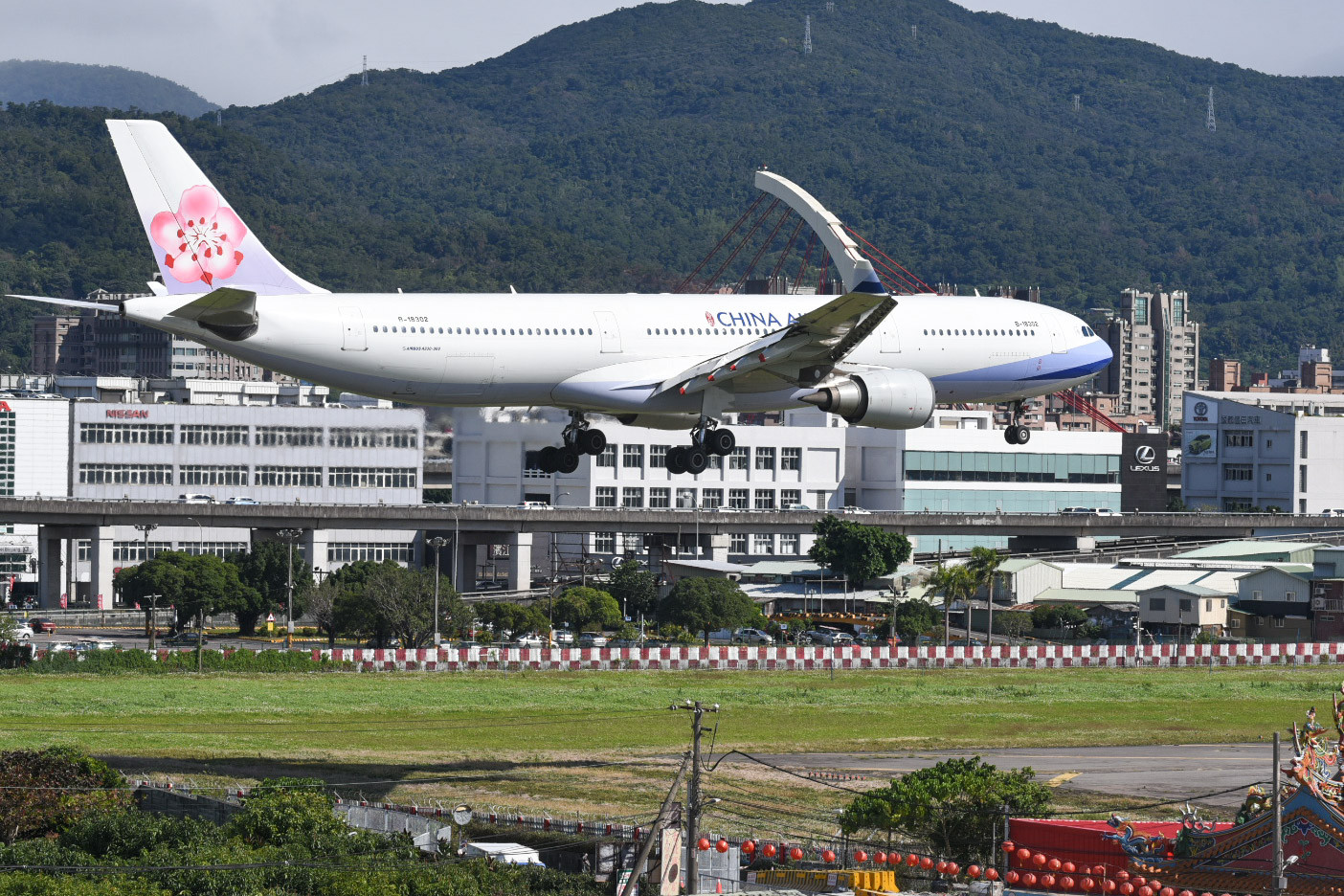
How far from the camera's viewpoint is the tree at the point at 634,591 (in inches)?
5527

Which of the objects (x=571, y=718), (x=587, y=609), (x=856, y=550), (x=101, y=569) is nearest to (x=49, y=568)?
(x=101, y=569)

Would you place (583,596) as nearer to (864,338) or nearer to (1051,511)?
(1051,511)

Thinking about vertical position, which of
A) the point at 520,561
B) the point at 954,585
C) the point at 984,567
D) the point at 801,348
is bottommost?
the point at 954,585

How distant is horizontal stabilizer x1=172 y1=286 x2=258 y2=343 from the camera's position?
2009 inches

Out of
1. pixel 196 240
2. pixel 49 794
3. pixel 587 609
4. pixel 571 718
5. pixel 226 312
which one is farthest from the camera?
pixel 587 609

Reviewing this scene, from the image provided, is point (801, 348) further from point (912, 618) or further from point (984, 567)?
point (984, 567)

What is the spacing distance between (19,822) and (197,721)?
26.3 m

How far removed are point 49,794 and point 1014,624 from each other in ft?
322

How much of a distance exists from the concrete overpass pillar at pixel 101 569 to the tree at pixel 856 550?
194ft

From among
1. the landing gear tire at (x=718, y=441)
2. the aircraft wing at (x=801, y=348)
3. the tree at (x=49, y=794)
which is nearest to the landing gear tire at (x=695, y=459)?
the landing gear tire at (x=718, y=441)

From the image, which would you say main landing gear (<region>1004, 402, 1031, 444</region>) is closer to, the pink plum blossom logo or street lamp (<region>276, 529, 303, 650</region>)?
the pink plum blossom logo

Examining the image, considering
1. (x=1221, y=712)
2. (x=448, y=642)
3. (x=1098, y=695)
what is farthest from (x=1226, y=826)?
(x=448, y=642)

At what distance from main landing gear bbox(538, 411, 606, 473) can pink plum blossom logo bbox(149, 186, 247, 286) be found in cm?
1159

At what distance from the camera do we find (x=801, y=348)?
55812 mm
